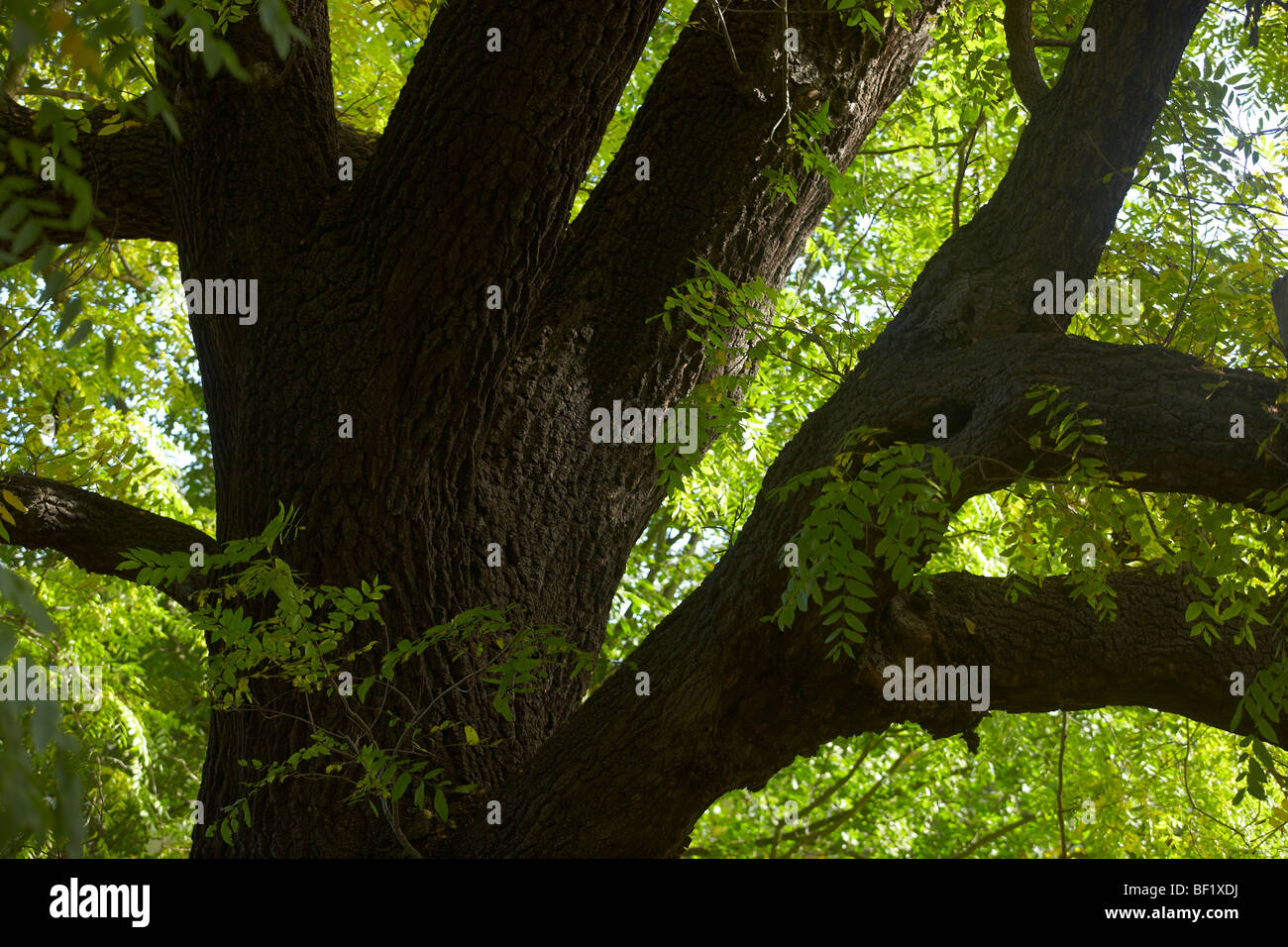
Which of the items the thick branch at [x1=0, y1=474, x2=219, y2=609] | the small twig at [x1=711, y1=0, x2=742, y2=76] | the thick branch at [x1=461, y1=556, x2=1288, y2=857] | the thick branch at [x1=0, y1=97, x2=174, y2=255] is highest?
the small twig at [x1=711, y1=0, x2=742, y2=76]

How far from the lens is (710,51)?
4.15m

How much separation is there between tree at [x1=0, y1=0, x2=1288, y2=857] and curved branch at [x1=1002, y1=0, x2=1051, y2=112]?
0.04 feet

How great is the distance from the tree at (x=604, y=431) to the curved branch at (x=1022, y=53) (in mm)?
12

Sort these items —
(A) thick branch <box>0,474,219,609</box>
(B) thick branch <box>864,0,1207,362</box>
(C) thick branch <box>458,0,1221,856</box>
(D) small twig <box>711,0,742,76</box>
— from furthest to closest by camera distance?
1. (A) thick branch <box>0,474,219,609</box>
2. (D) small twig <box>711,0,742,76</box>
3. (B) thick branch <box>864,0,1207,362</box>
4. (C) thick branch <box>458,0,1221,856</box>

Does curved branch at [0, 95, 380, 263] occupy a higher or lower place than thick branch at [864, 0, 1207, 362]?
higher

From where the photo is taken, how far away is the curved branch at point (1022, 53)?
11.6ft

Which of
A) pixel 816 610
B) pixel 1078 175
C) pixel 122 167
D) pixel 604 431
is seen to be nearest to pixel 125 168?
pixel 122 167

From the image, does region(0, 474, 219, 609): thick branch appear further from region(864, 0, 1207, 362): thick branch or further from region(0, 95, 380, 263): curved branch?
region(864, 0, 1207, 362): thick branch

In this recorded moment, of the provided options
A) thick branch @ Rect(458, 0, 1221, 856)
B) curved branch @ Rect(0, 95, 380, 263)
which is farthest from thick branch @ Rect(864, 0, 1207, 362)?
curved branch @ Rect(0, 95, 380, 263)

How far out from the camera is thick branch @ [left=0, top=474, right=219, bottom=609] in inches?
152

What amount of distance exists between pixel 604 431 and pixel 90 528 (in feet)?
5.95

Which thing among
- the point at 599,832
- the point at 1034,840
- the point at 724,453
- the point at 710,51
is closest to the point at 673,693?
the point at 599,832
